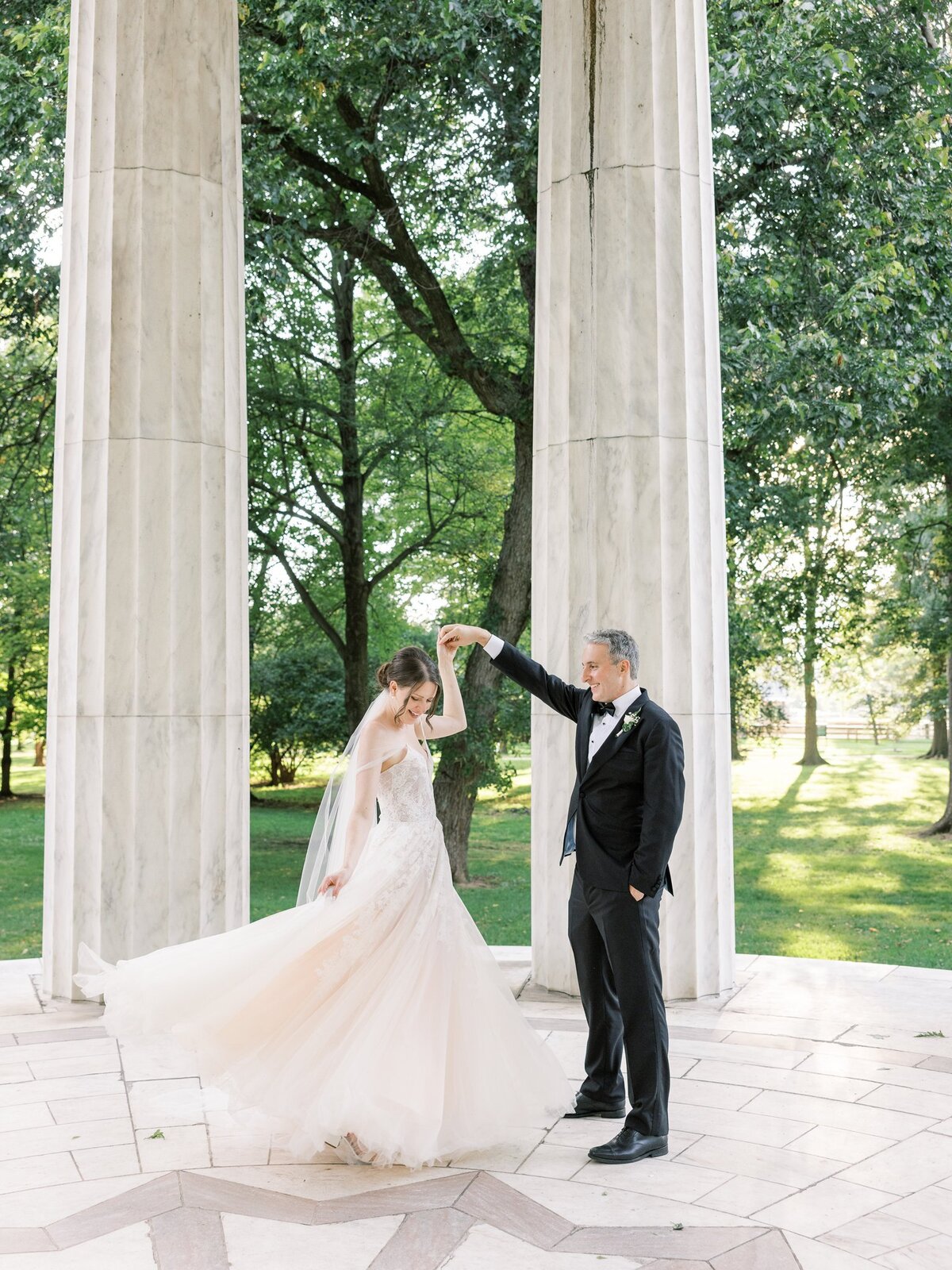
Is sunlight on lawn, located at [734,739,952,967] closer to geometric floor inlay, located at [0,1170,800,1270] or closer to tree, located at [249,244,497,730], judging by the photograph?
tree, located at [249,244,497,730]

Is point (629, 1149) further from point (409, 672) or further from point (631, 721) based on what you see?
point (409, 672)

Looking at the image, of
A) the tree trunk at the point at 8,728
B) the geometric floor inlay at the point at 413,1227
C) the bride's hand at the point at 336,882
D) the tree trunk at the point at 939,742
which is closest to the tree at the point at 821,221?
the bride's hand at the point at 336,882

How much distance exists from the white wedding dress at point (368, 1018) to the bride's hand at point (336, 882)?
4 centimetres

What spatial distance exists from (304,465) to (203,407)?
42.8ft

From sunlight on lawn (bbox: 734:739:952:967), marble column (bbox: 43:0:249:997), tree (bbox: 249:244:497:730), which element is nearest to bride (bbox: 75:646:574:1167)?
marble column (bbox: 43:0:249:997)

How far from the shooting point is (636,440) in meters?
8.62

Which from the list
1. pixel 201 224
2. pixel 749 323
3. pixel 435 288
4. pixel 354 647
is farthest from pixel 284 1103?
pixel 354 647

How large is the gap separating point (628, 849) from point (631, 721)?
0.60 metres

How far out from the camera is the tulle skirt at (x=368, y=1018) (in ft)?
16.8

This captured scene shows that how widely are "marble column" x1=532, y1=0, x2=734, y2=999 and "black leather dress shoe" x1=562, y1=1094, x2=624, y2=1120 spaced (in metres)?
2.46

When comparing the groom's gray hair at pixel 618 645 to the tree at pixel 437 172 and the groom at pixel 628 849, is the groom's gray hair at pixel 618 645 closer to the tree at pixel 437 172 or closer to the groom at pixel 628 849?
the groom at pixel 628 849

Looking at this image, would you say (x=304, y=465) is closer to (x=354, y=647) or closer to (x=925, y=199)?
(x=354, y=647)

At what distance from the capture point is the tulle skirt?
5.12 m

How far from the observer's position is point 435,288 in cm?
1728
